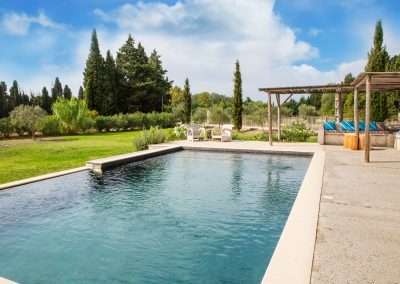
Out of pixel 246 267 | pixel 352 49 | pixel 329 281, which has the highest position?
pixel 352 49

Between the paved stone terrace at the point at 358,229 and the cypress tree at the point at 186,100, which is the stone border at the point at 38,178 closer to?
the paved stone terrace at the point at 358,229

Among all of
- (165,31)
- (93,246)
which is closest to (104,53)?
(165,31)

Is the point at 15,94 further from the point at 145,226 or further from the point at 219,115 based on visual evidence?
the point at 145,226

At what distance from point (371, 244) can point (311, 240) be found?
0.64 meters

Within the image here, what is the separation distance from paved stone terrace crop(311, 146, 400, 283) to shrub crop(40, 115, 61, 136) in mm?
21001

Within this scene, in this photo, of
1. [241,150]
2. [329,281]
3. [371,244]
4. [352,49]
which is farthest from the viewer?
[352,49]

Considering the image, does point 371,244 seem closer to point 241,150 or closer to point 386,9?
point 241,150

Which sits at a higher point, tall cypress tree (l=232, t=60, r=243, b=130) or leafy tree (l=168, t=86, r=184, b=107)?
leafy tree (l=168, t=86, r=184, b=107)

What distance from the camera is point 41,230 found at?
519 centimetres

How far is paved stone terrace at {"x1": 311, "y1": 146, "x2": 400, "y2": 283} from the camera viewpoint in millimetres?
2863

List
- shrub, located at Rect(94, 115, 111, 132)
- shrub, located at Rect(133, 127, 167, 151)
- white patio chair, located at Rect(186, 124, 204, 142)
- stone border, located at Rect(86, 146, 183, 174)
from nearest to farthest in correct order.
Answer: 1. stone border, located at Rect(86, 146, 183, 174)
2. shrub, located at Rect(133, 127, 167, 151)
3. white patio chair, located at Rect(186, 124, 204, 142)
4. shrub, located at Rect(94, 115, 111, 132)

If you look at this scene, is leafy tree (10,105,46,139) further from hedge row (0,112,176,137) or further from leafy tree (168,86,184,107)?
leafy tree (168,86,184,107)

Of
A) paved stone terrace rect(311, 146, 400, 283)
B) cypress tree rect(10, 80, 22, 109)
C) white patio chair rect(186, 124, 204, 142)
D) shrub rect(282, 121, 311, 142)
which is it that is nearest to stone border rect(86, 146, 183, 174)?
white patio chair rect(186, 124, 204, 142)

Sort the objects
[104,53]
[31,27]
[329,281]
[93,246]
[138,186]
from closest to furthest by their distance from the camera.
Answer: [329,281] < [93,246] < [138,186] < [31,27] < [104,53]
